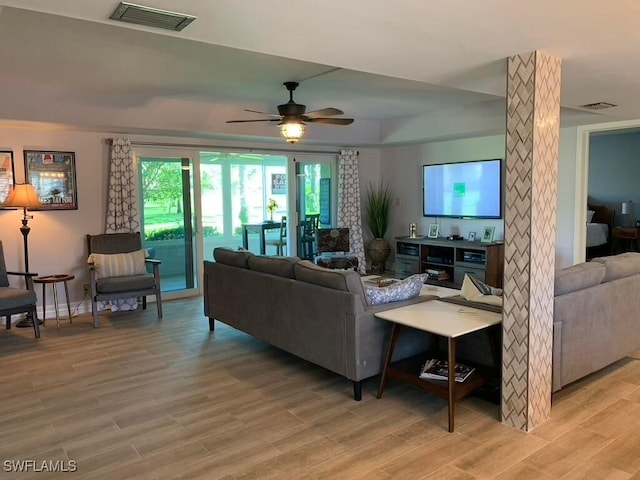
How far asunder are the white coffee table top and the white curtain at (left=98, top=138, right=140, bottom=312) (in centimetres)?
380

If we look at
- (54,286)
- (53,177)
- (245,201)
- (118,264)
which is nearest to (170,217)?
(118,264)

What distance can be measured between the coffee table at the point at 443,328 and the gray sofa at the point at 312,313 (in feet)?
0.37

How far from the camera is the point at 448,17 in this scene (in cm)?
210

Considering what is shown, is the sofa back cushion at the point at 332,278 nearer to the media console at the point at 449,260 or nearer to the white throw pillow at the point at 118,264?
the white throw pillow at the point at 118,264

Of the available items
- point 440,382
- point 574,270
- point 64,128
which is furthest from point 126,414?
point 64,128

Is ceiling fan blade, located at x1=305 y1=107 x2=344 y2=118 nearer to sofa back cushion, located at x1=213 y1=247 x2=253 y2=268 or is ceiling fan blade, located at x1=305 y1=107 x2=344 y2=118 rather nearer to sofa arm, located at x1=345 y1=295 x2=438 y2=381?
sofa back cushion, located at x1=213 y1=247 x2=253 y2=268

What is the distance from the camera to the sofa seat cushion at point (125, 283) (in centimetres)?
518

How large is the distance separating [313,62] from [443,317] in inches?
70.1

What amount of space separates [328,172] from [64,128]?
395cm

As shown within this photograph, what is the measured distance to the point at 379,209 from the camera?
26.7 ft

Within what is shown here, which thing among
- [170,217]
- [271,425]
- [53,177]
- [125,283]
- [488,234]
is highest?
[53,177]

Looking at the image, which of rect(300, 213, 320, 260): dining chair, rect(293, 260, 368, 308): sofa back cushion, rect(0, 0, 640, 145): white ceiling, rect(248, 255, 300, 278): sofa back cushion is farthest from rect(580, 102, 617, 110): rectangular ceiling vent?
rect(300, 213, 320, 260): dining chair

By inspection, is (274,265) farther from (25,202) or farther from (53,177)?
(53,177)

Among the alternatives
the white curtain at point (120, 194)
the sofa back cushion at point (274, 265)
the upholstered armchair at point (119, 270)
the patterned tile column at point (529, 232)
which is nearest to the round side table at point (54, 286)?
the upholstered armchair at point (119, 270)
